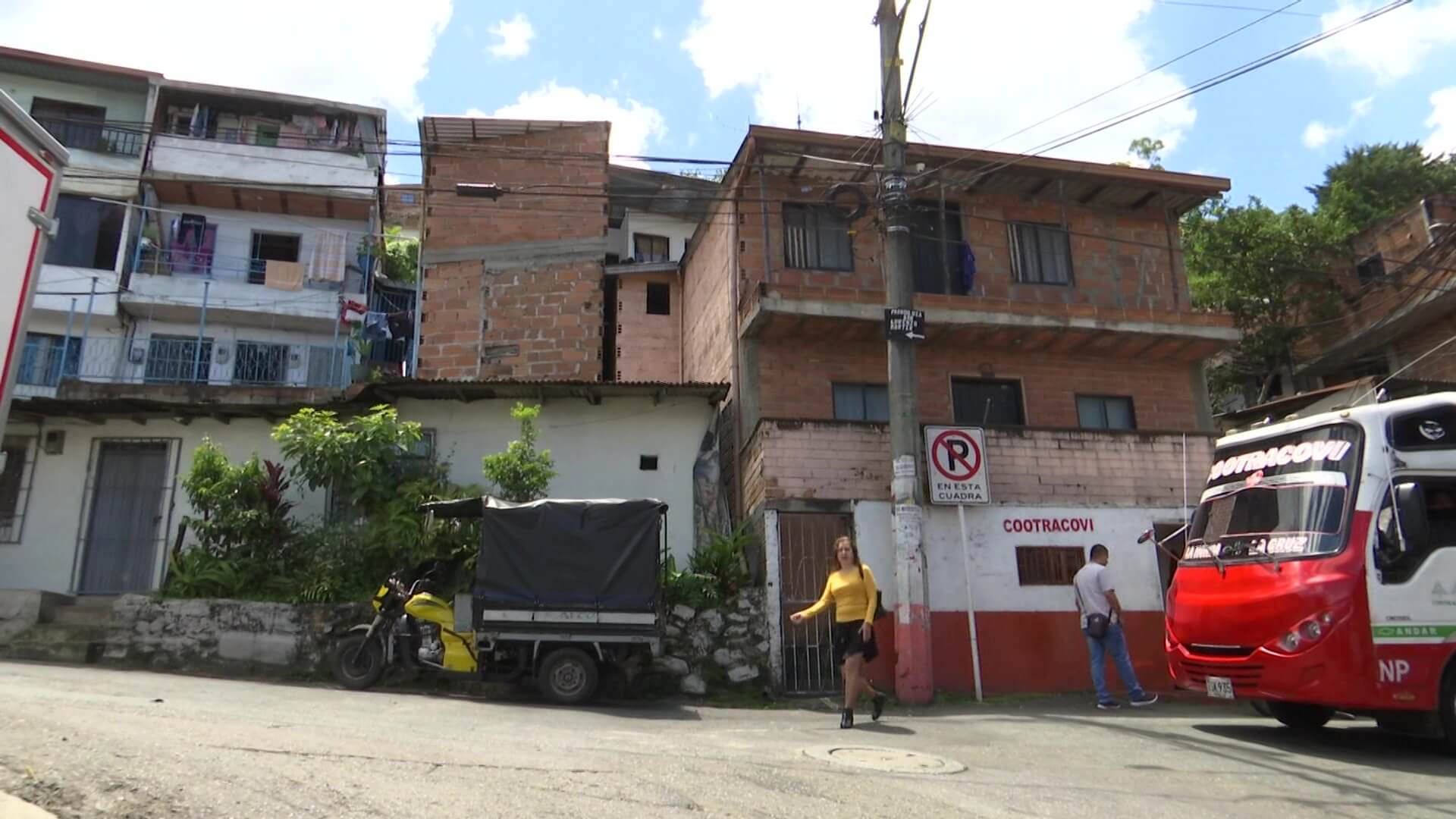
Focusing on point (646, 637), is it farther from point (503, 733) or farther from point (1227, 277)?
point (1227, 277)

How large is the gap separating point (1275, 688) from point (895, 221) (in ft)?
21.2

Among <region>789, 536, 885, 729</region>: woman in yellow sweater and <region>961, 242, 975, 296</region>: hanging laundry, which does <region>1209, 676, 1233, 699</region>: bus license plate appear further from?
<region>961, 242, 975, 296</region>: hanging laundry

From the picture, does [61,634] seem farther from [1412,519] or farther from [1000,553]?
[1412,519]

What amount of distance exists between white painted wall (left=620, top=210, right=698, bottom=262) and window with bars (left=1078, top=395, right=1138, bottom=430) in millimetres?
12787

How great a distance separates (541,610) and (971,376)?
8761mm

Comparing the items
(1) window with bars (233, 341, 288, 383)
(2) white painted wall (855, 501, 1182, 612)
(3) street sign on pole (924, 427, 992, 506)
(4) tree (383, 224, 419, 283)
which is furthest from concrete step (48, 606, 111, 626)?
(4) tree (383, 224, 419, 283)

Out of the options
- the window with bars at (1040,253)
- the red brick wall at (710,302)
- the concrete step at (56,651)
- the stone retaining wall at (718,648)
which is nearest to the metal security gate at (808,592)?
the stone retaining wall at (718,648)

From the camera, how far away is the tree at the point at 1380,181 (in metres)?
26.5

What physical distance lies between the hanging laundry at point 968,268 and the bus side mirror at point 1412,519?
29.8 feet

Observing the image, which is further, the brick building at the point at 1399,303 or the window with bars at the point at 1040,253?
the brick building at the point at 1399,303

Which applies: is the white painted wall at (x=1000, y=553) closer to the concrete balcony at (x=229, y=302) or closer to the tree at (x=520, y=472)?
the tree at (x=520, y=472)

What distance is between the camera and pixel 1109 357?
16.4 metres

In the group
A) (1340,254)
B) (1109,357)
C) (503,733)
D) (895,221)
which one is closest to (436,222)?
(895,221)

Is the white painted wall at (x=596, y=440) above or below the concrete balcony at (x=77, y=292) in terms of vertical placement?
below
